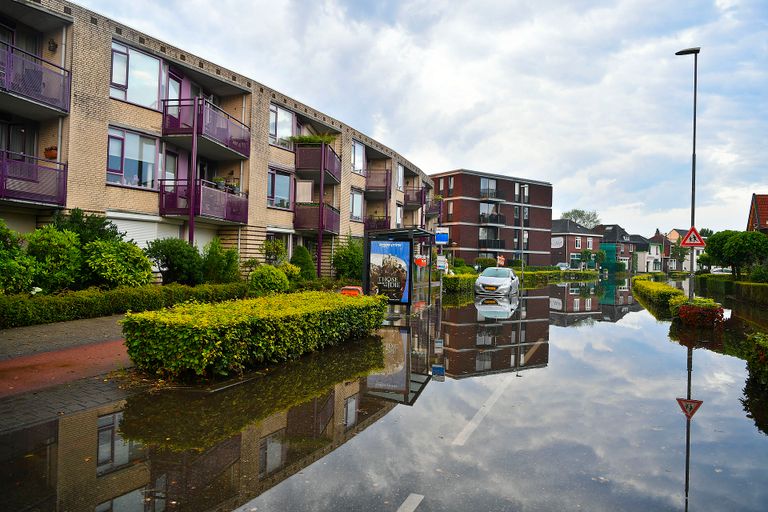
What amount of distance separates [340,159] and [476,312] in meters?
16.2

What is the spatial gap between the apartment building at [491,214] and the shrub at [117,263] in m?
46.4

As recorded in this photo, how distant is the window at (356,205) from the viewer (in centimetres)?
3388

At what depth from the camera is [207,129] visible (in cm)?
2016

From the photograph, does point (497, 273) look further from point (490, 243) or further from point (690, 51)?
point (490, 243)

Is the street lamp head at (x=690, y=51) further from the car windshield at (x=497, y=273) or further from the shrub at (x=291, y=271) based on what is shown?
the shrub at (x=291, y=271)

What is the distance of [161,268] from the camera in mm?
17750

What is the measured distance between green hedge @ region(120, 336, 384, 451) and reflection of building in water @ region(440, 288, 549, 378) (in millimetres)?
1899

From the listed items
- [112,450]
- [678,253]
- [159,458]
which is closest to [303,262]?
[112,450]

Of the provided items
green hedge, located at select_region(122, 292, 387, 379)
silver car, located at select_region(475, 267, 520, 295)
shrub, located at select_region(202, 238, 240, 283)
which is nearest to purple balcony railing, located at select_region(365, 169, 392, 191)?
silver car, located at select_region(475, 267, 520, 295)

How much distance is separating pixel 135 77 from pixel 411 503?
19504 mm

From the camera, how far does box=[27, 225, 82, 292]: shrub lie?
13352mm

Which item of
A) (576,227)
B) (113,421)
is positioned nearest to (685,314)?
(113,421)

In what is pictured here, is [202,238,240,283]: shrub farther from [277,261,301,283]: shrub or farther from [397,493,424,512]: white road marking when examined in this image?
[397,493,424,512]: white road marking

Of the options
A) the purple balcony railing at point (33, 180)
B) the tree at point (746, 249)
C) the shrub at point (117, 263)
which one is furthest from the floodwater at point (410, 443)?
the tree at point (746, 249)
